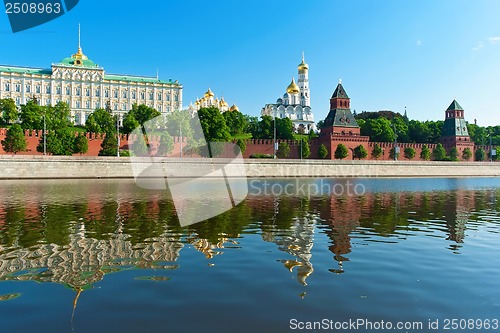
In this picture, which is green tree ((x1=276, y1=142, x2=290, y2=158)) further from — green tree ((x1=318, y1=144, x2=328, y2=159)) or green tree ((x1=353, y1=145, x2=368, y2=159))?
green tree ((x1=353, y1=145, x2=368, y2=159))

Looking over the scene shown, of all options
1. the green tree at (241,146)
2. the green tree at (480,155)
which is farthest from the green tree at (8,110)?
the green tree at (480,155)

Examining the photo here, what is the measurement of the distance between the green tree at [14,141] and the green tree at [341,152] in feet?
163

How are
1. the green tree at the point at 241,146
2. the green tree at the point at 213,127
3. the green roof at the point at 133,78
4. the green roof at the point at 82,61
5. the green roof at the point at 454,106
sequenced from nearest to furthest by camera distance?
the green tree at the point at 241,146, the green tree at the point at 213,127, the green roof at the point at 454,106, the green roof at the point at 82,61, the green roof at the point at 133,78

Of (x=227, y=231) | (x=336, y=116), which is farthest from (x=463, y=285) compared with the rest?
(x=336, y=116)

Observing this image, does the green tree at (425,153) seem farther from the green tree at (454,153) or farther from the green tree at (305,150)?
the green tree at (305,150)

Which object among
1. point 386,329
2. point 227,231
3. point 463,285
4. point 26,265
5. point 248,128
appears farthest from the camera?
point 248,128

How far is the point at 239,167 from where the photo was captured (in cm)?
5984

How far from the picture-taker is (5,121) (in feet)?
289

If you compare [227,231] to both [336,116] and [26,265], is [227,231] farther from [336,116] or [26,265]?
[336,116]

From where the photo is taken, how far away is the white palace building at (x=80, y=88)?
376 feet

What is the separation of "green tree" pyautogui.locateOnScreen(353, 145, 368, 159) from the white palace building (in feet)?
219

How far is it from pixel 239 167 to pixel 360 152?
27930 mm

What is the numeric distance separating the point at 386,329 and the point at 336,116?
74.4 meters

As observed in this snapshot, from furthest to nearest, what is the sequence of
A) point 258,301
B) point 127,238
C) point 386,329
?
point 127,238, point 258,301, point 386,329
